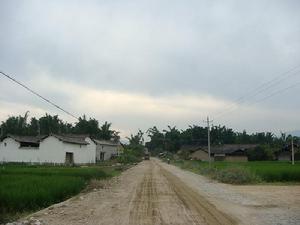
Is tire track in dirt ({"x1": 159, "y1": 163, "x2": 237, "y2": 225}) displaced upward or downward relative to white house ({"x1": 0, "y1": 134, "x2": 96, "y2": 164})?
downward

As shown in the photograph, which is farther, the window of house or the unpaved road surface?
the window of house

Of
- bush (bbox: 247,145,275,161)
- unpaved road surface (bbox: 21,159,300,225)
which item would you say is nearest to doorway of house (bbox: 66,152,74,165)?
unpaved road surface (bbox: 21,159,300,225)

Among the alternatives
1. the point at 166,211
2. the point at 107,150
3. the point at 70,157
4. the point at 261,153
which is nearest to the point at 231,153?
the point at 261,153

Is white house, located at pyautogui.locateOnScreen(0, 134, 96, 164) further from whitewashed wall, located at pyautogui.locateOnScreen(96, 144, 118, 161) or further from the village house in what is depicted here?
the village house

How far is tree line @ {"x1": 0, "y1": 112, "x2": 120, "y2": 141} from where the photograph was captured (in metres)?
106

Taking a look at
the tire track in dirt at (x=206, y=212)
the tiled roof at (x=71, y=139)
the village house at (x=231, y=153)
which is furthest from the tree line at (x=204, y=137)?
the tire track in dirt at (x=206, y=212)

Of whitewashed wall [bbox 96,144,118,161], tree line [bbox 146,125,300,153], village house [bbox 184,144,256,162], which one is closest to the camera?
whitewashed wall [bbox 96,144,118,161]

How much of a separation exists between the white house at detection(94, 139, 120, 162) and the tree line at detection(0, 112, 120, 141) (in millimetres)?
5679

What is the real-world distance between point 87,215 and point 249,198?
988 centimetres

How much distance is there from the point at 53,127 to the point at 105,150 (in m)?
19.6

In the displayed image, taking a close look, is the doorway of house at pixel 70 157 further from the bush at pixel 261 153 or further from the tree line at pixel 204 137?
the tree line at pixel 204 137

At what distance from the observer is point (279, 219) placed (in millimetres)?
15297

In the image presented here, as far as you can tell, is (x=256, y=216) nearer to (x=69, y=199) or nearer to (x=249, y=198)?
(x=249, y=198)

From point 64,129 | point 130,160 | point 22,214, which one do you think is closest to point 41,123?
point 64,129
